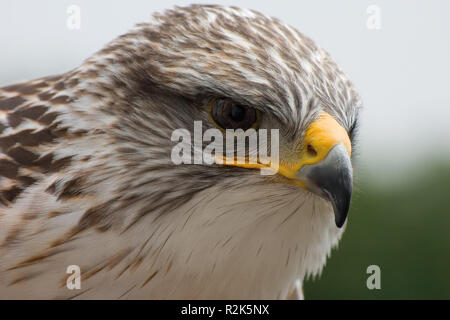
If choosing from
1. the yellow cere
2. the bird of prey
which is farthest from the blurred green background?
the yellow cere

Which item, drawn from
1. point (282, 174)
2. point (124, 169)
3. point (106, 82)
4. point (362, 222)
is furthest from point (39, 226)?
point (362, 222)

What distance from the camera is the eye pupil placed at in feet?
7.86

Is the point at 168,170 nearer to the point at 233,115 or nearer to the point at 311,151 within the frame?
the point at 233,115

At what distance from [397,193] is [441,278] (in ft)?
3.22

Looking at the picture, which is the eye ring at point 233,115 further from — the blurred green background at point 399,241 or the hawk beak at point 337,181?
the blurred green background at point 399,241

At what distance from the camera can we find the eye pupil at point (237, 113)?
2.39 meters

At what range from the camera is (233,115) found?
2400 mm

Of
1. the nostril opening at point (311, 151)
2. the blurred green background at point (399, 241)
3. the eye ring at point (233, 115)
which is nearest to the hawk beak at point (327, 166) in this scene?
the nostril opening at point (311, 151)

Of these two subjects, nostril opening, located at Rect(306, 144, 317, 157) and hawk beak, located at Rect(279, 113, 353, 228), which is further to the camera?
nostril opening, located at Rect(306, 144, 317, 157)

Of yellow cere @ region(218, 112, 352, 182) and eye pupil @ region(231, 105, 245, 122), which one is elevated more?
eye pupil @ region(231, 105, 245, 122)

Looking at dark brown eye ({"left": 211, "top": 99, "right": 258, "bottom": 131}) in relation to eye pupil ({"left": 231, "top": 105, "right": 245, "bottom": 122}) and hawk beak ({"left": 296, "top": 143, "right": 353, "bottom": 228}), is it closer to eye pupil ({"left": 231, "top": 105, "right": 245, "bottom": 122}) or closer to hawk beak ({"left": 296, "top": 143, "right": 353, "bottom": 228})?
eye pupil ({"left": 231, "top": 105, "right": 245, "bottom": 122})

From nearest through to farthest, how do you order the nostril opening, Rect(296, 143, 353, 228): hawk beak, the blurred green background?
Rect(296, 143, 353, 228): hawk beak
the nostril opening
the blurred green background

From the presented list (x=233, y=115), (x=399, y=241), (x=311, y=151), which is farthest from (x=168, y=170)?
(x=399, y=241)

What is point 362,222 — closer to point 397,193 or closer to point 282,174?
point 397,193
